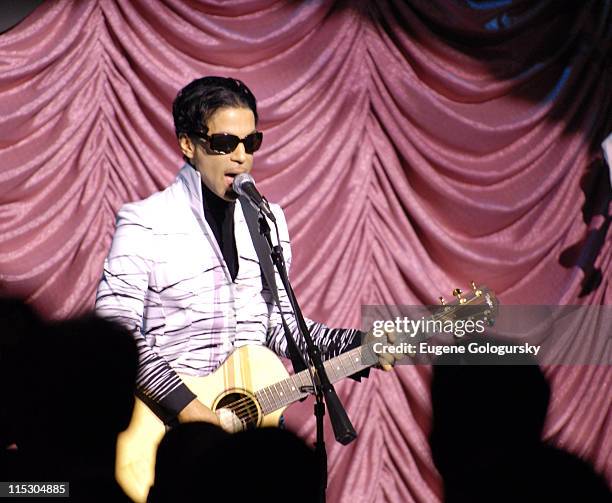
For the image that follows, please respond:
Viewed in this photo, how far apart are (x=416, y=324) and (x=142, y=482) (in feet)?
4.24

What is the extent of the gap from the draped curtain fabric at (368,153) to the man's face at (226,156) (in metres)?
0.75

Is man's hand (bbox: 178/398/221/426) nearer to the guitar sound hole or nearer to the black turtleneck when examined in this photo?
the guitar sound hole

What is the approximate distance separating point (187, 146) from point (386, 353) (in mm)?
1135

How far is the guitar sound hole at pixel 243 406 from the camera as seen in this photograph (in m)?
3.19

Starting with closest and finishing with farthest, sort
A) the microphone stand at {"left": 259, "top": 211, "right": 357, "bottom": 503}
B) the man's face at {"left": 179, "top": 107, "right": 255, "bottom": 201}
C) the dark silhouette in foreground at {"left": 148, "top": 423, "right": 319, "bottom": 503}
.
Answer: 1. the microphone stand at {"left": 259, "top": 211, "right": 357, "bottom": 503}
2. the dark silhouette in foreground at {"left": 148, "top": 423, "right": 319, "bottom": 503}
3. the man's face at {"left": 179, "top": 107, "right": 255, "bottom": 201}

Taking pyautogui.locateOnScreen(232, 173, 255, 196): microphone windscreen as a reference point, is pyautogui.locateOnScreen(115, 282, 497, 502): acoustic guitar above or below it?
below

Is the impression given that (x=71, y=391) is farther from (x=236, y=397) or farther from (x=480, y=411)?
(x=480, y=411)

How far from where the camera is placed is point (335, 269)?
432 cm

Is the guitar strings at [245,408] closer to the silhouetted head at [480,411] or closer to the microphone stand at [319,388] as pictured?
the microphone stand at [319,388]

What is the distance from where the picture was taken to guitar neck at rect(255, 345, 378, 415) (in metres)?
3.24

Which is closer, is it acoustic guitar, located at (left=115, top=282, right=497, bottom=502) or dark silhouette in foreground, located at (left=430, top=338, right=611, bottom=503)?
acoustic guitar, located at (left=115, top=282, right=497, bottom=502)

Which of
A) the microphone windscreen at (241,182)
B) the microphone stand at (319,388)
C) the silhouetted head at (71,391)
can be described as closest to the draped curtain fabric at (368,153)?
the silhouetted head at (71,391)

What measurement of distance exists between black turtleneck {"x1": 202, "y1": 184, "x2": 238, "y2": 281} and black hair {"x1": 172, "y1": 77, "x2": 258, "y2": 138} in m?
0.25

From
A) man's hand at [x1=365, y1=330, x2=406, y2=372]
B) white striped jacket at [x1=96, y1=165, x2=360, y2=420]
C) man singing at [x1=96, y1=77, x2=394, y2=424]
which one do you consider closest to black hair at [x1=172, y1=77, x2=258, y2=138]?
man singing at [x1=96, y1=77, x2=394, y2=424]
